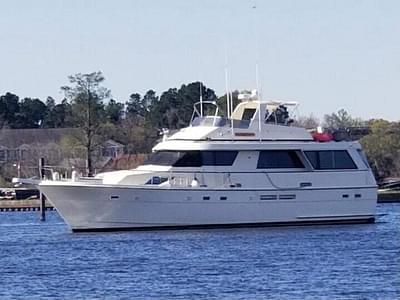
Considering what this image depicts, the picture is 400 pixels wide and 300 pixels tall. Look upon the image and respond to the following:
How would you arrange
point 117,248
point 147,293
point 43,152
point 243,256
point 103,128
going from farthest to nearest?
point 43,152, point 103,128, point 117,248, point 243,256, point 147,293

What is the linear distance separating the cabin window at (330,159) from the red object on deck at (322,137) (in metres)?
0.49

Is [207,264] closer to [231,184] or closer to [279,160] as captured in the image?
[231,184]

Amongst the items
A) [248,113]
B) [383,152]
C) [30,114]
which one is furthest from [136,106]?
[248,113]

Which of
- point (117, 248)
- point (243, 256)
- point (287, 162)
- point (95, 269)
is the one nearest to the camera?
point (95, 269)

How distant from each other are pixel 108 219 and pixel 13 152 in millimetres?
80202

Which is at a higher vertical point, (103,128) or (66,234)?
(103,128)

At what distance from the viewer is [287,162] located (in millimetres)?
50219

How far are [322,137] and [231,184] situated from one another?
4086 mm

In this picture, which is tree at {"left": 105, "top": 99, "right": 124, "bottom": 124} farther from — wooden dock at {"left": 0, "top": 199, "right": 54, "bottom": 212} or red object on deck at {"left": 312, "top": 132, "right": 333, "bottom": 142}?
red object on deck at {"left": 312, "top": 132, "right": 333, "bottom": 142}

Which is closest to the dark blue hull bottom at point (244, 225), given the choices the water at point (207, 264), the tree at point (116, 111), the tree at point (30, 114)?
the water at point (207, 264)

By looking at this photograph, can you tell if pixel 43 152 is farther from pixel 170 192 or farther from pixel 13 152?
pixel 170 192

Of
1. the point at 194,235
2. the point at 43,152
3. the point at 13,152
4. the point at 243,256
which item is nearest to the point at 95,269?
the point at 243,256

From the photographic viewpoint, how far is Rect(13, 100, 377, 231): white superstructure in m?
48.5

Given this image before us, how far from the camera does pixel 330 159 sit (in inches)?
1996
